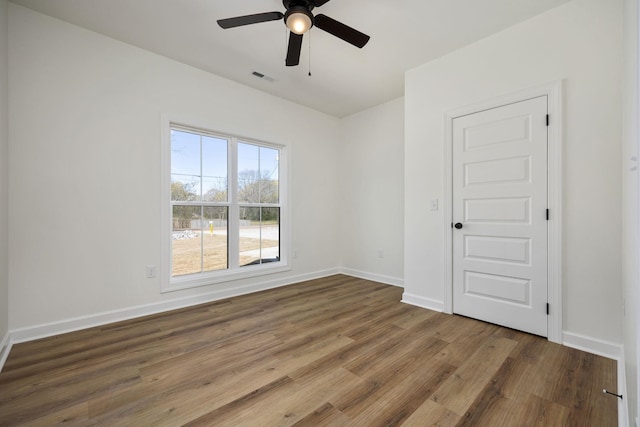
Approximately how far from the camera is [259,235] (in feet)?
13.2

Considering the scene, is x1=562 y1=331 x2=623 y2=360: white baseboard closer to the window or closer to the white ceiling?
the white ceiling

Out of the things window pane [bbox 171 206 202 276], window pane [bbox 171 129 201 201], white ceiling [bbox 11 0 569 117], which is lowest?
window pane [bbox 171 206 202 276]

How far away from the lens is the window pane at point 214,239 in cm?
349

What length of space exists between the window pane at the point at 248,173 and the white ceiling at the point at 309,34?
2.92ft

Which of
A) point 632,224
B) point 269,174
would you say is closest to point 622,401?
point 632,224

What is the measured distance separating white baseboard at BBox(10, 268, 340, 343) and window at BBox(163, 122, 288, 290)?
0.16m

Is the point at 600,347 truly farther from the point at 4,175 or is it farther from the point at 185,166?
the point at 4,175

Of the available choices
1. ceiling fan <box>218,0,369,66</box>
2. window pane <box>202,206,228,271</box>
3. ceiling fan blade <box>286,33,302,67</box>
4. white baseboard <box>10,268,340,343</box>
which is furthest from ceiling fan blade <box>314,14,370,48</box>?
white baseboard <box>10,268,340,343</box>

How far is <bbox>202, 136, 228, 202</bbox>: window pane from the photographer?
3.49 metres

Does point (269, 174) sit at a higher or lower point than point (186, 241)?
higher

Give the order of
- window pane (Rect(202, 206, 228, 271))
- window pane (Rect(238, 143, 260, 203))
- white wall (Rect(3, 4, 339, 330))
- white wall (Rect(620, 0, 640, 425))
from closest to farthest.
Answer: white wall (Rect(620, 0, 640, 425))
white wall (Rect(3, 4, 339, 330))
window pane (Rect(202, 206, 228, 271))
window pane (Rect(238, 143, 260, 203))

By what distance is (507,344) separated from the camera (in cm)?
228

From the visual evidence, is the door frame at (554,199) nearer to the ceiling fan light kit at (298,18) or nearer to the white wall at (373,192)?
the white wall at (373,192)

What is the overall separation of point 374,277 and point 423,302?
129 centimetres
